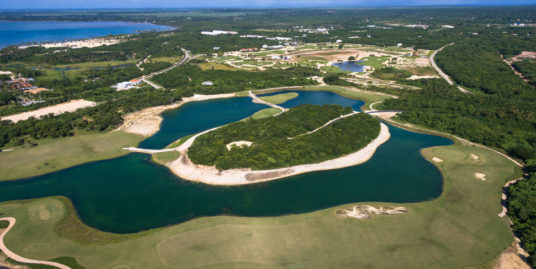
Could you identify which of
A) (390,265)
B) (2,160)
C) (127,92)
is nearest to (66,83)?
(127,92)

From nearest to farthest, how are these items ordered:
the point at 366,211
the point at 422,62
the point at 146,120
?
the point at 366,211, the point at 146,120, the point at 422,62

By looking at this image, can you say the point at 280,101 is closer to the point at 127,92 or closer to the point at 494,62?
the point at 127,92

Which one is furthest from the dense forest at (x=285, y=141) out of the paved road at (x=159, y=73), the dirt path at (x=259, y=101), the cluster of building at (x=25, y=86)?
the cluster of building at (x=25, y=86)

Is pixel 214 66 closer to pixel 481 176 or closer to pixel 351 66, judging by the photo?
pixel 351 66

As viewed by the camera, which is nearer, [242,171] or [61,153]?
→ [242,171]

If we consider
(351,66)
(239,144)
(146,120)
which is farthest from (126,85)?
(351,66)

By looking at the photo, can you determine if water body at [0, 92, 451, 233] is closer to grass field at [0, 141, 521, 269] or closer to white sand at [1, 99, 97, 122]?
grass field at [0, 141, 521, 269]

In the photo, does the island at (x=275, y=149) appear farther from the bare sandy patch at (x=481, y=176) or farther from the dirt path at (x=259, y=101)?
the bare sandy patch at (x=481, y=176)
